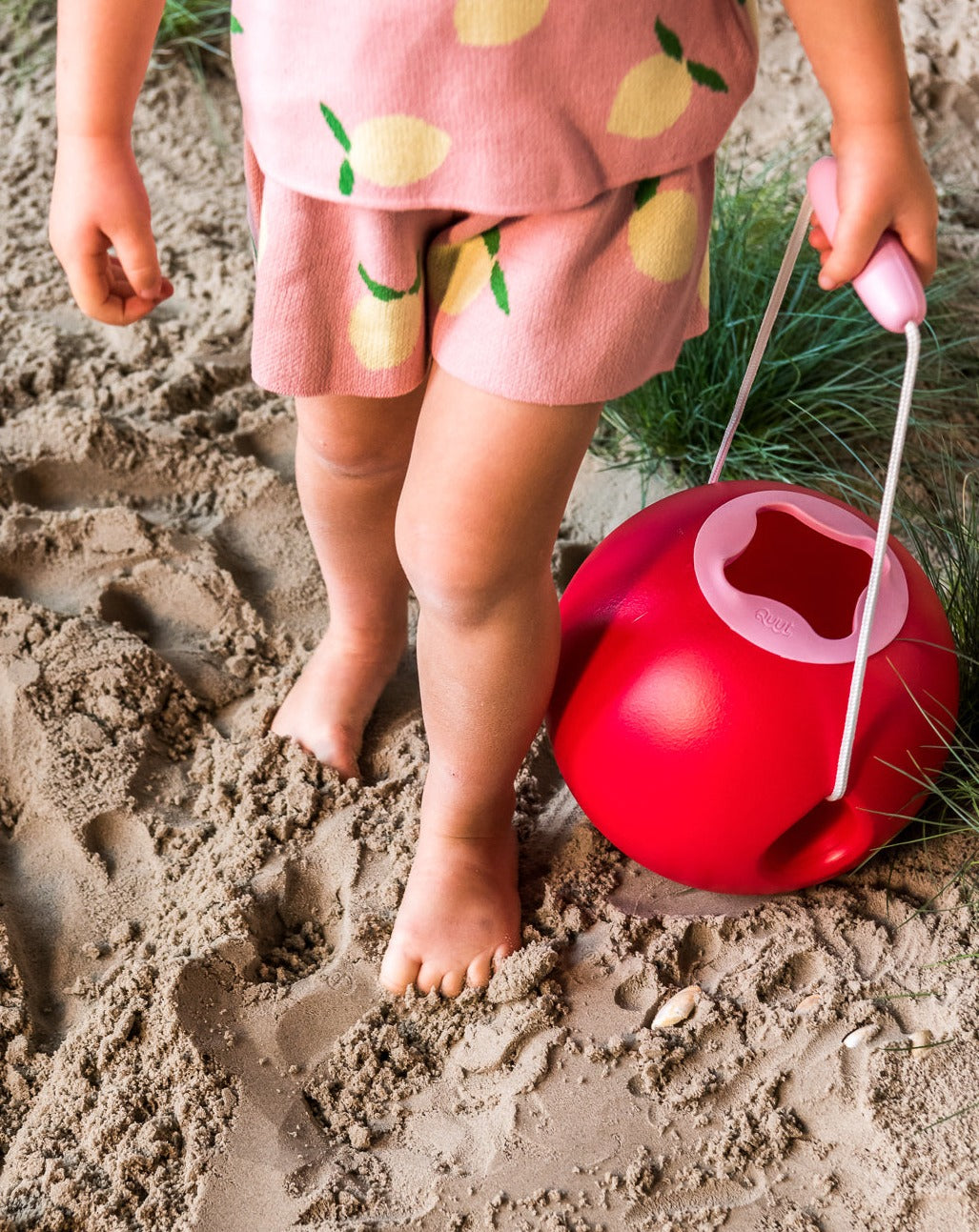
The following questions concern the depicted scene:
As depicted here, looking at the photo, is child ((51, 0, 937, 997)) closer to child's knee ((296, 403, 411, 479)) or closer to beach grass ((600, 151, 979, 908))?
child's knee ((296, 403, 411, 479))

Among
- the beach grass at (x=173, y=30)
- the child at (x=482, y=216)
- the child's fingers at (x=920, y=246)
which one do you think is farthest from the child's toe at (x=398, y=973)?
the beach grass at (x=173, y=30)

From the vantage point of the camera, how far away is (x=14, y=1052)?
1.26 m

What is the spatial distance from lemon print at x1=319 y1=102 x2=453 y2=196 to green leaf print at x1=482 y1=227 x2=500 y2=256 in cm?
9

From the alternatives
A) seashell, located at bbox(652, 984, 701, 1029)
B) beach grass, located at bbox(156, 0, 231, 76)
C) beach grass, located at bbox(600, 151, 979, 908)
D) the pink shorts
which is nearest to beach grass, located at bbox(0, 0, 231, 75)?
beach grass, located at bbox(156, 0, 231, 76)

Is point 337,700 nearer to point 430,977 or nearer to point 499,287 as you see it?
point 430,977

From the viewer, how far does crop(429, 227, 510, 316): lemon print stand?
1.04m

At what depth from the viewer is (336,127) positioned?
3.23 feet

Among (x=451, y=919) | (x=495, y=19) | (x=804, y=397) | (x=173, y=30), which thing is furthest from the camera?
(x=173, y=30)

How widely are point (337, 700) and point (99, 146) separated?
2.44ft

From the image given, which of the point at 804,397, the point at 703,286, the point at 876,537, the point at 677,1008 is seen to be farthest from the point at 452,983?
the point at 804,397

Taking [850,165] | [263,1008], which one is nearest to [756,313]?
[850,165]

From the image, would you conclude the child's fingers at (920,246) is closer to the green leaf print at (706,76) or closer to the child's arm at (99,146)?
the green leaf print at (706,76)

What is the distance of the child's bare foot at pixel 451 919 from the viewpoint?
1.33 meters

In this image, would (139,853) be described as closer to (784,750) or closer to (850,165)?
(784,750)
